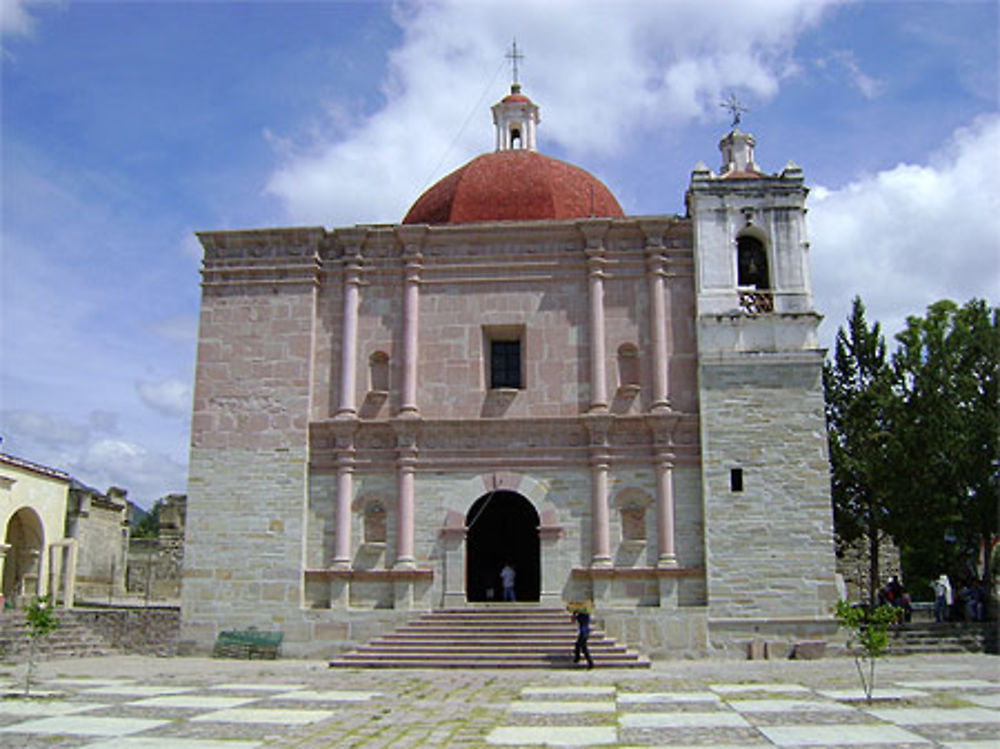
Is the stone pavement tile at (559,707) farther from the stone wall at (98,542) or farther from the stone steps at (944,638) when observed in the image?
the stone wall at (98,542)

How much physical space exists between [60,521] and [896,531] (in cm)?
2109

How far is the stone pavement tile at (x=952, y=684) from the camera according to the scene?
42.3 feet

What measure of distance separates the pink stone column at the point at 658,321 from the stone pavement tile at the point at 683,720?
31.4 ft

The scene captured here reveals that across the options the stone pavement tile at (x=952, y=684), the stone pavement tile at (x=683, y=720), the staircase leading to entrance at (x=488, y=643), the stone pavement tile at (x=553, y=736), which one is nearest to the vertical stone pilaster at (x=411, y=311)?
the staircase leading to entrance at (x=488, y=643)

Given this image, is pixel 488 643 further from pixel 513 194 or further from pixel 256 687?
pixel 513 194

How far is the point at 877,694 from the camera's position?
1209 cm

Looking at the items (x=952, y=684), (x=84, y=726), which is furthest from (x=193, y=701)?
(x=952, y=684)

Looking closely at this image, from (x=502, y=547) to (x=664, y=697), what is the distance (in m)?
10.2

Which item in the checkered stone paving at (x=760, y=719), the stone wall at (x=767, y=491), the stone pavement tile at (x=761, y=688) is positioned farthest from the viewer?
the stone wall at (x=767, y=491)

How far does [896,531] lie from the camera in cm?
2398

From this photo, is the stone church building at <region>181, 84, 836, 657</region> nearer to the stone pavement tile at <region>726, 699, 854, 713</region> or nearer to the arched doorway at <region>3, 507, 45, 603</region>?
the arched doorway at <region>3, 507, 45, 603</region>

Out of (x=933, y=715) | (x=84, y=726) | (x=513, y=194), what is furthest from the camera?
(x=513, y=194)

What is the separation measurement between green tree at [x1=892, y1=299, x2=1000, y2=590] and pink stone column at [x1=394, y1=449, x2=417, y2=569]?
40.3ft

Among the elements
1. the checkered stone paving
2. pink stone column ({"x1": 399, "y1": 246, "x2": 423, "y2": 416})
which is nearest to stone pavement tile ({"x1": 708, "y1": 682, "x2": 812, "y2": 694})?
the checkered stone paving
